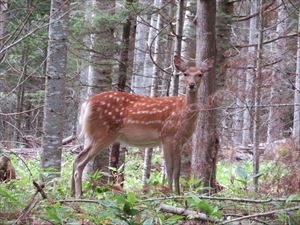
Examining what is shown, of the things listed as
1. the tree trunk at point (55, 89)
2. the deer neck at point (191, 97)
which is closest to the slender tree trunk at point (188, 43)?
the deer neck at point (191, 97)

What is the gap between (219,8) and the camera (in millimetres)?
7551

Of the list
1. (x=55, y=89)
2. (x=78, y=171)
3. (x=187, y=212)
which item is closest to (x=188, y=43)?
(x=55, y=89)

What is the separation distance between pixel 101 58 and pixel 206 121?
3.57 meters

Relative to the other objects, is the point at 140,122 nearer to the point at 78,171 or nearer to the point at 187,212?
the point at 78,171

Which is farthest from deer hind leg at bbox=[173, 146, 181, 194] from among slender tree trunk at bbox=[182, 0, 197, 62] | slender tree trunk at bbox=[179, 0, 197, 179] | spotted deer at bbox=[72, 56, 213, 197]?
slender tree trunk at bbox=[182, 0, 197, 62]

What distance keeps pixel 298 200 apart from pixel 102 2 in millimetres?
6253

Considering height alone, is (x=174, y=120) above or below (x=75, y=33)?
below

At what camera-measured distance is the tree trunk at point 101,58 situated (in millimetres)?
8625

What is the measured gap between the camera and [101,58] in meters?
8.72

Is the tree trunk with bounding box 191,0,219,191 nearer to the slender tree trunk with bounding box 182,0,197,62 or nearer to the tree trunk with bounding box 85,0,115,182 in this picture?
the tree trunk with bounding box 85,0,115,182

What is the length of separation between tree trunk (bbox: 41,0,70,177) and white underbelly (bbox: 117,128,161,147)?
39.9 inches

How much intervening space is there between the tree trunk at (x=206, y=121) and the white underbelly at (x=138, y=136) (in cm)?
191

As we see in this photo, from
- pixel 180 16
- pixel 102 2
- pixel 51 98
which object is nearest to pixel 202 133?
pixel 51 98

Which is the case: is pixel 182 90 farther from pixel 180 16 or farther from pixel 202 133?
pixel 202 133
